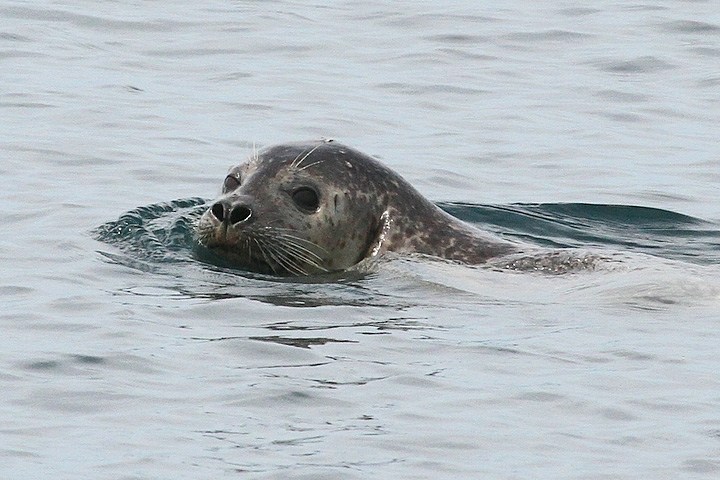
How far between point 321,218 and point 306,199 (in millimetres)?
151

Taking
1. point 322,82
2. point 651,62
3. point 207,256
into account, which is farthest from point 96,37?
point 207,256

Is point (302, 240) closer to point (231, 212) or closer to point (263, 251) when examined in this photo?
point (263, 251)

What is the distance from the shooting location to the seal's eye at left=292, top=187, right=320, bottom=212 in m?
11.7

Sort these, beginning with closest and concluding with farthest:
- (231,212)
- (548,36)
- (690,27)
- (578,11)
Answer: (231,212), (548,36), (690,27), (578,11)

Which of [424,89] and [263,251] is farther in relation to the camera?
[424,89]

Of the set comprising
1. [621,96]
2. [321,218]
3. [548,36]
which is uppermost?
[548,36]

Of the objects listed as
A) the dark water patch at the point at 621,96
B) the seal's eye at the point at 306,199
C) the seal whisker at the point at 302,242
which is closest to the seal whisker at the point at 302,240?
the seal whisker at the point at 302,242

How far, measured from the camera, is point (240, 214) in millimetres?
11414

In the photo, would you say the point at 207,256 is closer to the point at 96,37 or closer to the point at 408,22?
the point at 96,37

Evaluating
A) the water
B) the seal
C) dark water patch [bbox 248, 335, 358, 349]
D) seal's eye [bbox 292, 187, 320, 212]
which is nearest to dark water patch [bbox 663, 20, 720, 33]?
the water

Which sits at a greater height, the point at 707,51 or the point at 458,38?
the point at 707,51

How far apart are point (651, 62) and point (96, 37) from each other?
20.1 feet

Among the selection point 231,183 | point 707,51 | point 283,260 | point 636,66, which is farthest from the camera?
point 707,51

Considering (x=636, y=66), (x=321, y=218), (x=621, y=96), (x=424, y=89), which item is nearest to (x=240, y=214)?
(x=321, y=218)
